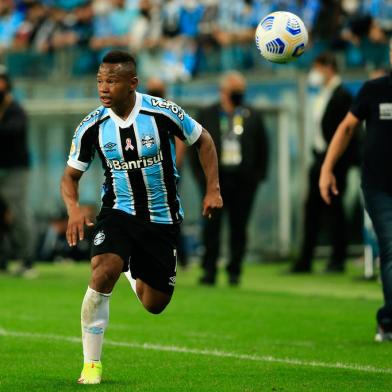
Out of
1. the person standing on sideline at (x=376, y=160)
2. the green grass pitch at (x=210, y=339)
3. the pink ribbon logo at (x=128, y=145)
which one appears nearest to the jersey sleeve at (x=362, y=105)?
the person standing on sideline at (x=376, y=160)

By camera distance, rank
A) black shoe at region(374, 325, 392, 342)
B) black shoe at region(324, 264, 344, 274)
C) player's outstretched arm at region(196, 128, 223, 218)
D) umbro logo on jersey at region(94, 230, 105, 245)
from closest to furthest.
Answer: umbro logo on jersey at region(94, 230, 105, 245) → player's outstretched arm at region(196, 128, 223, 218) → black shoe at region(374, 325, 392, 342) → black shoe at region(324, 264, 344, 274)

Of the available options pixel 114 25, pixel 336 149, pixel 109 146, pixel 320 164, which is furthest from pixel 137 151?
pixel 114 25

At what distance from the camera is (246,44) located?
19.3 metres

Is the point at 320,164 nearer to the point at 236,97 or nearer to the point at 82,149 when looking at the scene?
the point at 236,97

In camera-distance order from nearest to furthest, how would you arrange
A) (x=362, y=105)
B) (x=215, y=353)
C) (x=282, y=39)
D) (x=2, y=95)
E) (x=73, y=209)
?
(x=73, y=209) → (x=282, y=39) → (x=215, y=353) → (x=362, y=105) → (x=2, y=95)

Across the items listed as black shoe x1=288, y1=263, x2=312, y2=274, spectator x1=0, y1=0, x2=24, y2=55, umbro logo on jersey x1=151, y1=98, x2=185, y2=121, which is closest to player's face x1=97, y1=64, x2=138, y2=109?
umbro logo on jersey x1=151, y1=98, x2=185, y2=121

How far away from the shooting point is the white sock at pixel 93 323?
745 centimetres

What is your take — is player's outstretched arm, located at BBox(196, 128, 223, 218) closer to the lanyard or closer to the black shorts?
the black shorts

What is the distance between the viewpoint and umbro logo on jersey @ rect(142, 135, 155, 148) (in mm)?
7863

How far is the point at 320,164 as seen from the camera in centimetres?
1656

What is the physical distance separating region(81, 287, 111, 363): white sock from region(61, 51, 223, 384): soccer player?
203mm

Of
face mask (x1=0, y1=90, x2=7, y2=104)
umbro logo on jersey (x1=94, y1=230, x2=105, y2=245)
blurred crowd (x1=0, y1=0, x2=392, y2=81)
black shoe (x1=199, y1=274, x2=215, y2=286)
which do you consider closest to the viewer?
umbro logo on jersey (x1=94, y1=230, x2=105, y2=245)

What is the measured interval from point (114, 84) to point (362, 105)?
102 inches

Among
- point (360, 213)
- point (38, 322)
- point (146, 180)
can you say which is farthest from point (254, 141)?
point (146, 180)
